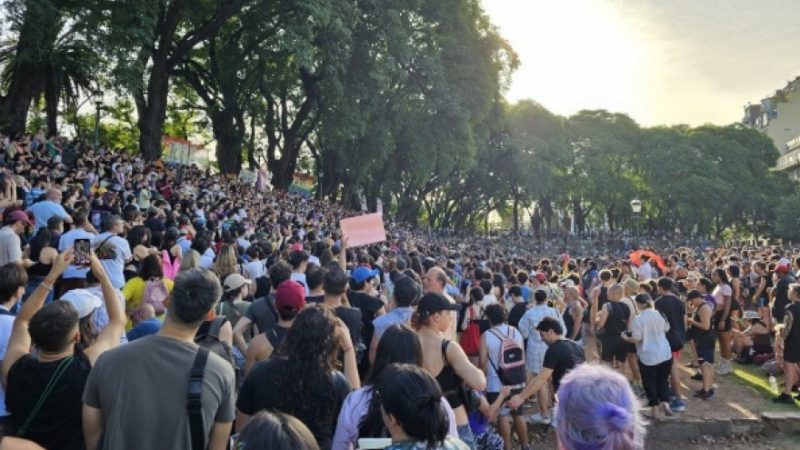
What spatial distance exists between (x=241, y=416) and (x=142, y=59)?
18292mm

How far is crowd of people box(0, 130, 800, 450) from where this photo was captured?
2658 millimetres

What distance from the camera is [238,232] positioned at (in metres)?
12.0

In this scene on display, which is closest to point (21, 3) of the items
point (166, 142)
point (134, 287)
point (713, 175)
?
point (134, 287)

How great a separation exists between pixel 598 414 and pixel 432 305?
240cm

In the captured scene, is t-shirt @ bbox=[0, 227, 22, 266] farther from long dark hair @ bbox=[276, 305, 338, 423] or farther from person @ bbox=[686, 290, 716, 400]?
person @ bbox=[686, 290, 716, 400]

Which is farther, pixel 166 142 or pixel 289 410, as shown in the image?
pixel 166 142

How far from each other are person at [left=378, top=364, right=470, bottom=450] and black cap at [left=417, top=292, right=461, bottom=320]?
6.08 feet

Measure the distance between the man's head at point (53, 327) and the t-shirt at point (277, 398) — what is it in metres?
0.92

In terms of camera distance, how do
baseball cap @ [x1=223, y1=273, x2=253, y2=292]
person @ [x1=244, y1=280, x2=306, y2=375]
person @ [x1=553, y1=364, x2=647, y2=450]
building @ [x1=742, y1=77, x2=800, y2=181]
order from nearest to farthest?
1. person @ [x1=553, y1=364, x2=647, y2=450]
2. person @ [x1=244, y1=280, x2=306, y2=375]
3. baseball cap @ [x1=223, y1=273, x2=253, y2=292]
4. building @ [x1=742, y1=77, x2=800, y2=181]

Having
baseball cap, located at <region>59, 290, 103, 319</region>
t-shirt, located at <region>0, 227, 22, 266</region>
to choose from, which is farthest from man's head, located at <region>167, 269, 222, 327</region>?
t-shirt, located at <region>0, 227, 22, 266</region>

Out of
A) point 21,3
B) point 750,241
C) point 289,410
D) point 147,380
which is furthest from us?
point 750,241

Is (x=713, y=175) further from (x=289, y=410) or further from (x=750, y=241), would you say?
(x=289, y=410)

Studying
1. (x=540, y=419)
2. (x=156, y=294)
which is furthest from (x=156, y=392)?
(x=540, y=419)

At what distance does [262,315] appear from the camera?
5305mm
